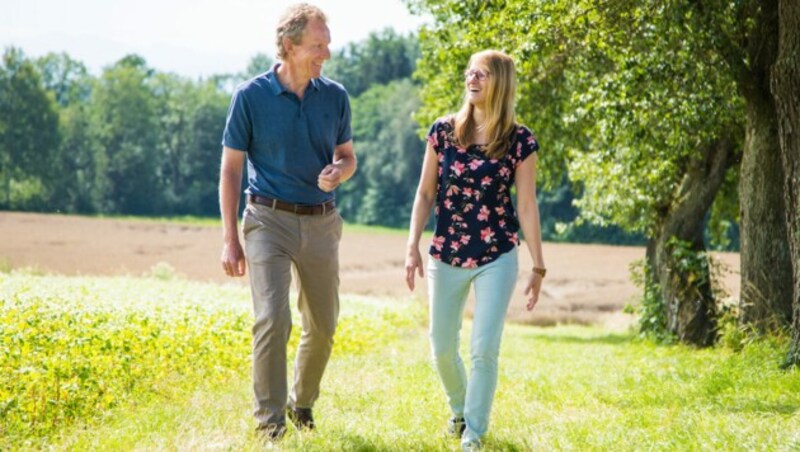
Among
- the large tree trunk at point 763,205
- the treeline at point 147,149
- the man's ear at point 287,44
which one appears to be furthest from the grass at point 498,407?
the treeline at point 147,149

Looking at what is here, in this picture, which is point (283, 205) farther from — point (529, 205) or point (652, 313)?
point (652, 313)

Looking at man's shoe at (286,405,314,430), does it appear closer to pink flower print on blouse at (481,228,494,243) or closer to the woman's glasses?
pink flower print on blouse at (481,228,494,243)

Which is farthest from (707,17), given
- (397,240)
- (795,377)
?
(397,240)

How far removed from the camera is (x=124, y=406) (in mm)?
8164

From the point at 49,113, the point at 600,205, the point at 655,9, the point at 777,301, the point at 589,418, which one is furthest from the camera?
the point at 49,113

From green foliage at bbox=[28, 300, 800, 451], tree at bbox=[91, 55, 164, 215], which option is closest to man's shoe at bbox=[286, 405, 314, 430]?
green foliage at bbox=[28, 300, 800, 451]

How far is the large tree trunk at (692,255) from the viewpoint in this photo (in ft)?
58.4

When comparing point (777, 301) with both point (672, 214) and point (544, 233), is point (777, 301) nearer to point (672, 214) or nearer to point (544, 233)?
point (672, 214)

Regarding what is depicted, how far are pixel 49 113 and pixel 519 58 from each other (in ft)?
230

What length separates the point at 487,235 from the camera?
21.3ft

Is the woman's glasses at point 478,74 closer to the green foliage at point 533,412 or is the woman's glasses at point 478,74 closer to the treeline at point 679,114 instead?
the green foliage at point 533,412

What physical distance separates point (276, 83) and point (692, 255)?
12632 millimetres

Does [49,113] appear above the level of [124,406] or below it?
above

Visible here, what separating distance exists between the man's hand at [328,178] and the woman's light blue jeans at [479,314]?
0.82 meters
